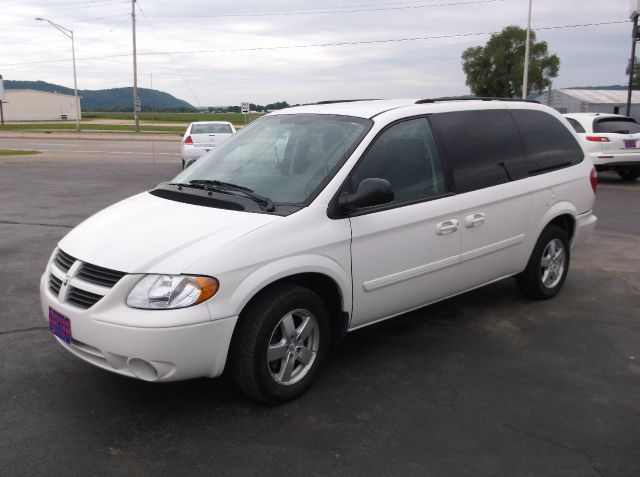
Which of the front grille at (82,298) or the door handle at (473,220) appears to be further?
the door handle at (473,220)

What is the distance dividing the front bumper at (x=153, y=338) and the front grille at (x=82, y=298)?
1.8 inches

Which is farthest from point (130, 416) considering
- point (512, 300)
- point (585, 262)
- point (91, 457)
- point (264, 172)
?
point (585, 262)

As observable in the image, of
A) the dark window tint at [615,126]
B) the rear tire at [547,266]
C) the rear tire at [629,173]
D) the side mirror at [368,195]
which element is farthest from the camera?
the rear tire at [629,173]

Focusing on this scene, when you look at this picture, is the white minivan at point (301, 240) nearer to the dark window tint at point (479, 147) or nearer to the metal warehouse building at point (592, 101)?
the dark window tint at point (479, 147)

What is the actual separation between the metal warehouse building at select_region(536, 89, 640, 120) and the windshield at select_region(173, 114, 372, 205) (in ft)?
181

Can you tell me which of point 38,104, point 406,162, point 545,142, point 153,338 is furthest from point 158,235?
point 38,104

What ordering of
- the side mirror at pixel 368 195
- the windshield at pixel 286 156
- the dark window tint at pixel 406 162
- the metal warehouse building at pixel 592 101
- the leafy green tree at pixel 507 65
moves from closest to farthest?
the side mirror at pixel 368 195 < the windshield at pixel 286 156 < the dark window tint at pixel 406 162 < the metal warehouse building at pixel 592 101 < the leafy green tree at pixel 507 65

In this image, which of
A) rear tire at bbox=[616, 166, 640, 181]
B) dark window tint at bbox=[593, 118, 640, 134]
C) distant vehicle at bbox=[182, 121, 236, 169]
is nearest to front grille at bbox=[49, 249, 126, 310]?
dark window tint at bbox=[593, 118, 640, 134]

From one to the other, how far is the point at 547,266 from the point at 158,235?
366 cm

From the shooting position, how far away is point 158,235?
3.59m

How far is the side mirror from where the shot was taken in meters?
3.82

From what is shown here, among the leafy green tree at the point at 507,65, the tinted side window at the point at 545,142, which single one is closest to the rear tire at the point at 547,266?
the tinted side window at the point at 545,142

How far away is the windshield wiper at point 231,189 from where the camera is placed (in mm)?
3844

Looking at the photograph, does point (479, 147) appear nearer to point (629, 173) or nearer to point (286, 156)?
point (286, 156)
